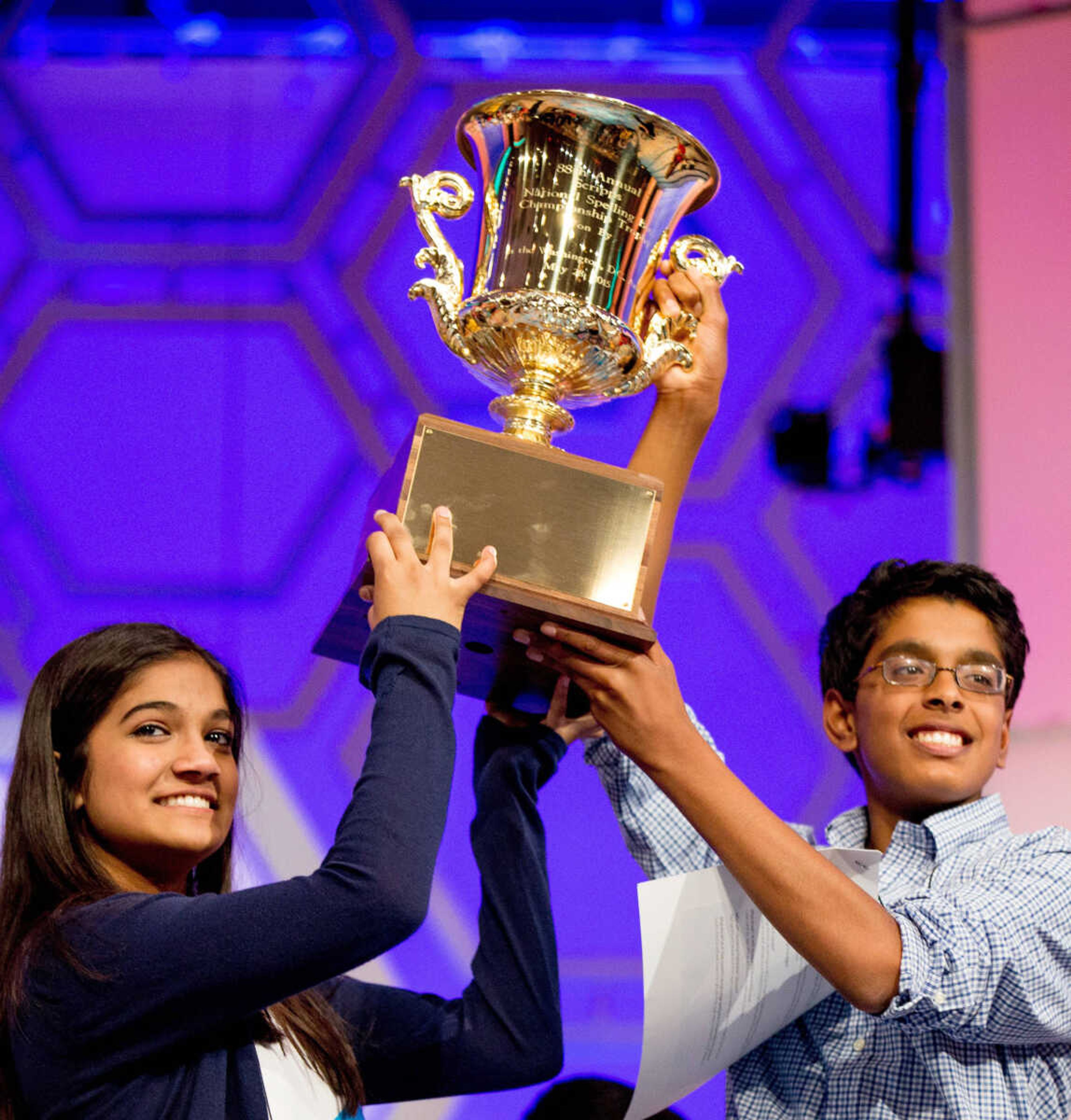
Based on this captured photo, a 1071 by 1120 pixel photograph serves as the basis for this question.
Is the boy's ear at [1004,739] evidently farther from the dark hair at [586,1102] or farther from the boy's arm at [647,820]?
the dark hair at [586,1102]

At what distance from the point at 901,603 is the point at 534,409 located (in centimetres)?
50

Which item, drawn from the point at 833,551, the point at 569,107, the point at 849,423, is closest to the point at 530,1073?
the point at 569,107

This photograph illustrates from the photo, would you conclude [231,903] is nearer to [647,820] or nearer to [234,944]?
[234,944]

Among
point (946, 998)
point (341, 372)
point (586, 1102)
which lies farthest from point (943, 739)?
point (341, 372)

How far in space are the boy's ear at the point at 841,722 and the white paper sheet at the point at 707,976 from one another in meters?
0.30

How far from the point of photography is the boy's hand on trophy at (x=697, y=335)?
1725 mm

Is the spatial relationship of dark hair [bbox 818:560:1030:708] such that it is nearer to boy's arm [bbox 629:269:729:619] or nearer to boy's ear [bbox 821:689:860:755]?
boy's ear [bbox 821:689:860:755]

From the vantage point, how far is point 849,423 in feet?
8.39

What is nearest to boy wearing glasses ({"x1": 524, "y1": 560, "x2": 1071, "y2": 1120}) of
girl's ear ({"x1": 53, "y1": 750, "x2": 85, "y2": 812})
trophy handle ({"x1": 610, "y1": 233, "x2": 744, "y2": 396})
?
trophy handle ({"x1": 610, "y1": 233, "x2": 744, "y2": 396})

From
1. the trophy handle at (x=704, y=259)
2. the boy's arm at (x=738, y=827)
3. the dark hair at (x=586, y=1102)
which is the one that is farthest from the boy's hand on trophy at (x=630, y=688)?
the dark hair at (x=586, y=1102)

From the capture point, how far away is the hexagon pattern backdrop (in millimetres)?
2475

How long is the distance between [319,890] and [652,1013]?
363 millimetres

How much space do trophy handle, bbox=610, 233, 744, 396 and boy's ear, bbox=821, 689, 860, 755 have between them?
0.43m

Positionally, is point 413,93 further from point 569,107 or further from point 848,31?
point 569,107
